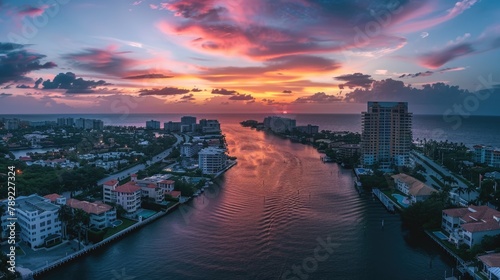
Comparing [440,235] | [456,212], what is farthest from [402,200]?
[440,235]

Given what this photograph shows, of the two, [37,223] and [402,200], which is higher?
[37,223]

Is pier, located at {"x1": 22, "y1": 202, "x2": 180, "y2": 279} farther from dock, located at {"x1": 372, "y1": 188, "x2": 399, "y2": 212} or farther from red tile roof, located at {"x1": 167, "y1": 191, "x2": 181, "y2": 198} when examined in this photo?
dock, located at {"x1": 372, "y1": 188, "x2": 399, "y2": 212}

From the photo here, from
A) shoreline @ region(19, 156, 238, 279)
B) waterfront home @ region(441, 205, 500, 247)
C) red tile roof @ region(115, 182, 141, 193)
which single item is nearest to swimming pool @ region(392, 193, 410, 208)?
waterfront home @ region(441, 205, 500, 247)

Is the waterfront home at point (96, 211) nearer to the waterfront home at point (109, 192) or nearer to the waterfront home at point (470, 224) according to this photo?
the waterfront home at point (109, 192)

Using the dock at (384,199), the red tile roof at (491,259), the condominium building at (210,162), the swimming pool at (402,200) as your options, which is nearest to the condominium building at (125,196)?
the condominium building at (210,162)

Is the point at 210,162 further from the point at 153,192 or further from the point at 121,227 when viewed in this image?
the point at 121,227
